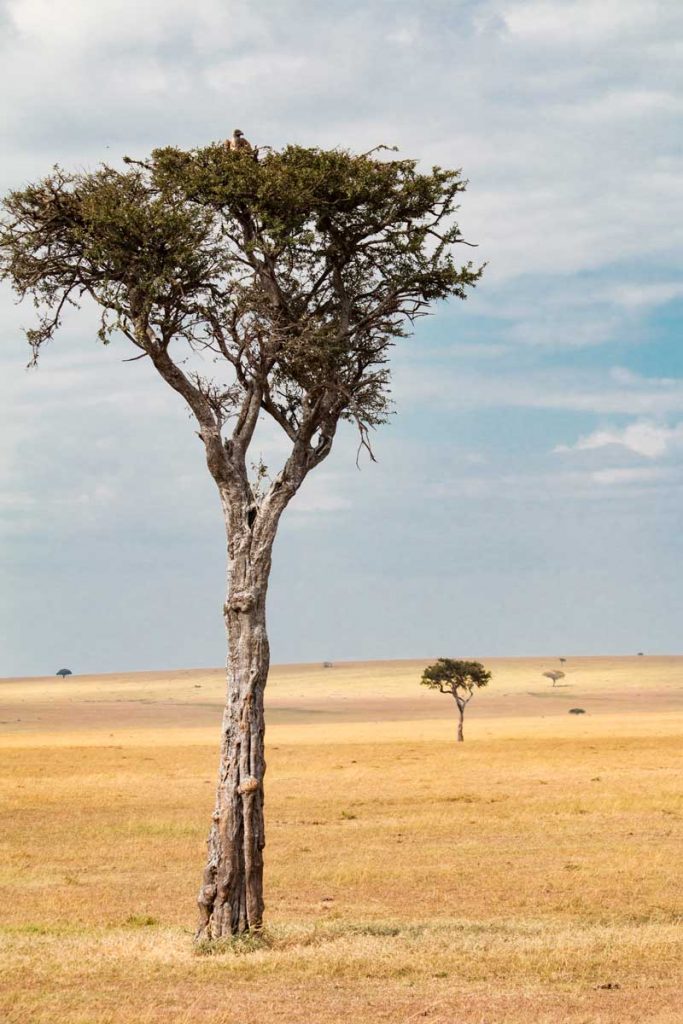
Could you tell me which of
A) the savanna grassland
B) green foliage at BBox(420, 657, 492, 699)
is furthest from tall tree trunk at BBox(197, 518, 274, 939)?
green foliage at BBox(420, 657, 492, 699)

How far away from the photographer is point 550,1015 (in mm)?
15570

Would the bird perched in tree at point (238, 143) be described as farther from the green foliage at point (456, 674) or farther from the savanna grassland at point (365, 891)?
the green foliage at point (456, 674)

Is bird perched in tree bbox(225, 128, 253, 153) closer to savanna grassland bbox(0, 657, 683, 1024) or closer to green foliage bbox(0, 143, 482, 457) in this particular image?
green foliage bbox(0, 143, 482, 457)

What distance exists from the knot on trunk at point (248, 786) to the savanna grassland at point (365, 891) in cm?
222

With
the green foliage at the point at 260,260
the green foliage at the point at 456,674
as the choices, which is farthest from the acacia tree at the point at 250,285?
the green foliage at the point at 456,674

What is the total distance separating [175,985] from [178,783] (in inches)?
1431

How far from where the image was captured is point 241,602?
20469mm

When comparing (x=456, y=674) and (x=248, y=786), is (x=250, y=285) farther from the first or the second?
(x=456, y=674)

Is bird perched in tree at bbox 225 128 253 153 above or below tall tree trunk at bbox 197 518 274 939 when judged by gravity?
above

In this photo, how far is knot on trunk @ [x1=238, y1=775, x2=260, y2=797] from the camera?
774 inches

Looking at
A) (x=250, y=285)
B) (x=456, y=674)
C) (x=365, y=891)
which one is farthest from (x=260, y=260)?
(x=456, y=674)

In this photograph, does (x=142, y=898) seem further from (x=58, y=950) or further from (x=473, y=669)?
(x=473, y=669)

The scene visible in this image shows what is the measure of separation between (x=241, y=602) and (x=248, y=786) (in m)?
2.87

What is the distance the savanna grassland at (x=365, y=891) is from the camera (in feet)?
54.1
